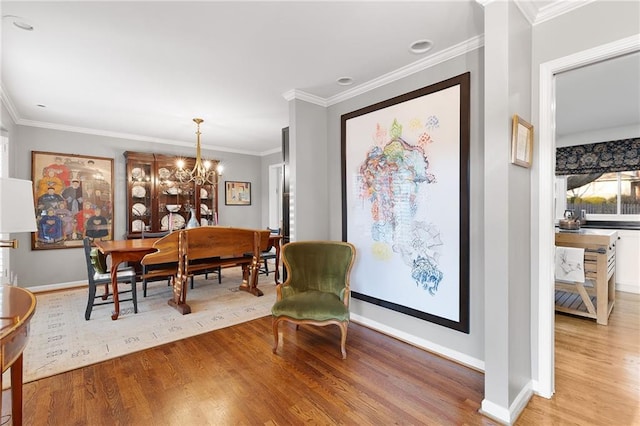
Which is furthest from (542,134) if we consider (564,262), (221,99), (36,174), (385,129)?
(36,174)

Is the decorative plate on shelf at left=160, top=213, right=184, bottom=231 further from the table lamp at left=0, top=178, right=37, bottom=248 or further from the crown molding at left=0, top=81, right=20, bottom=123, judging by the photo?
the table lamp at left=0, top=178, right=37, bottom=248

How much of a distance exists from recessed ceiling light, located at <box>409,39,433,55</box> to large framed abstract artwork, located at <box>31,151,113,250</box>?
16.4ft

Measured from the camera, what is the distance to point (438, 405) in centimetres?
191

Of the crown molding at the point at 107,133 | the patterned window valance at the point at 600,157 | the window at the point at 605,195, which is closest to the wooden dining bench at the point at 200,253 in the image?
the crown molding at the point at 107,133

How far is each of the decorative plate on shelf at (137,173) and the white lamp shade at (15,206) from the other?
3.75 metres

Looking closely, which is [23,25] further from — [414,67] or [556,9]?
[556,9]

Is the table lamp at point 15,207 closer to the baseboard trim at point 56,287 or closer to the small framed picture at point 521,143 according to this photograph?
the small framed picture at point 521,143

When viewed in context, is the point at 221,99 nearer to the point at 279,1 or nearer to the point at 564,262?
the point at 279,1

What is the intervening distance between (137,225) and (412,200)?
186 inches

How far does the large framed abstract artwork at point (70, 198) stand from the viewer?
4.39 meters

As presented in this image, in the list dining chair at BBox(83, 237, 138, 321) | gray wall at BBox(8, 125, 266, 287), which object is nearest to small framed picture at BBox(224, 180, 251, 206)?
gray wall at BBox(8, 125, 266, 287)

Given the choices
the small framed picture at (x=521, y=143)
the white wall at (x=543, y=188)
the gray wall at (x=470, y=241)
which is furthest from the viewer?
the gray wall at (x=470, y=241)

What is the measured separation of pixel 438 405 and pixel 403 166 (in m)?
1.88

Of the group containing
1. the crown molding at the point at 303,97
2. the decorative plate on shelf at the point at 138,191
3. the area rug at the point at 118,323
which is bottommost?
the area rug at the point at 118,323
